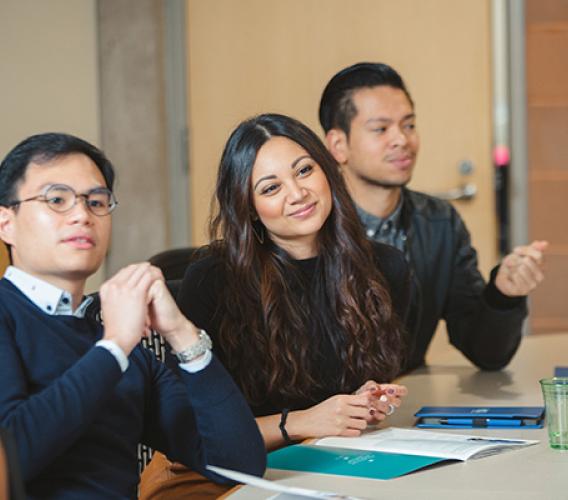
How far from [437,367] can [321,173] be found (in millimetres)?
754

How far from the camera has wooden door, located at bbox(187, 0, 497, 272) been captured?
4125 millimetres

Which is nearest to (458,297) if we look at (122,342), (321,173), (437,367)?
(437,367)

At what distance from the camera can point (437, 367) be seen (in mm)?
2594

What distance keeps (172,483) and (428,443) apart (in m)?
0.42

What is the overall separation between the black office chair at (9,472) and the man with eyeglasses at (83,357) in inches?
7.9

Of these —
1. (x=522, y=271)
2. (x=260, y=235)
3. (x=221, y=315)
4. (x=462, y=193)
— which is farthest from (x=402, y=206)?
(x=462, y=193)

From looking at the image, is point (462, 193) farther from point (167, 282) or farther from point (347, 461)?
point (347, 461)

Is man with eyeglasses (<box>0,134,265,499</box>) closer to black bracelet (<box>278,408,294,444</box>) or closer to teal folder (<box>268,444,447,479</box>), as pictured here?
teal folder (<box>268,444,447,479</box>)

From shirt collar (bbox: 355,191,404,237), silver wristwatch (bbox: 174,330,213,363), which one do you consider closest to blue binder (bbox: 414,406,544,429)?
silver wristwatch (bbox: 174,330,213,363)

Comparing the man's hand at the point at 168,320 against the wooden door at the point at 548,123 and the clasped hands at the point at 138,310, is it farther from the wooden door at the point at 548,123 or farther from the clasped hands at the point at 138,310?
the wooden door at the point at 548,123

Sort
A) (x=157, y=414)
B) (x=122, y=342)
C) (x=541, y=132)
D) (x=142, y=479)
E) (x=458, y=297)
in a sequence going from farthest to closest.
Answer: (x=541, y=132)
(x=458, y=297)
(x=142, y=479)
(x=157, y=414)
(x=122, y=342)

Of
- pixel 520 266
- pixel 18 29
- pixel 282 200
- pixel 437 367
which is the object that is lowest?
pixel 437 367

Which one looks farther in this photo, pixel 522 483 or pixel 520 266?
pixel 520 266

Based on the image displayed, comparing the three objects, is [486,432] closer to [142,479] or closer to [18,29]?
[142,479]
